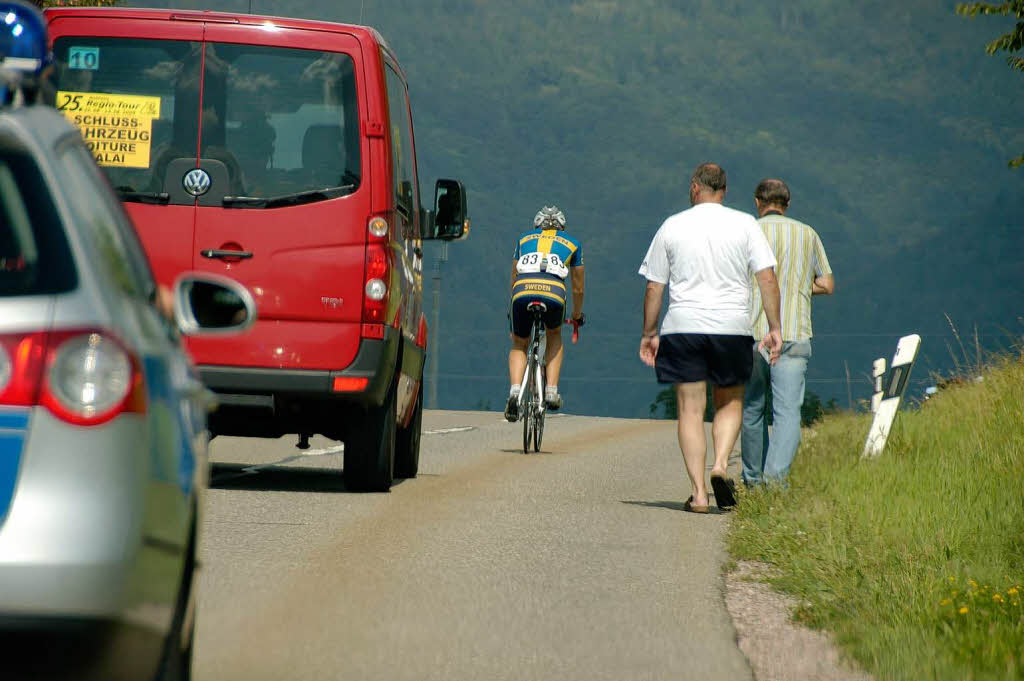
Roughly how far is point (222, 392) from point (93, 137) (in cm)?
154

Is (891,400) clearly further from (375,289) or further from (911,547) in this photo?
(911,547)

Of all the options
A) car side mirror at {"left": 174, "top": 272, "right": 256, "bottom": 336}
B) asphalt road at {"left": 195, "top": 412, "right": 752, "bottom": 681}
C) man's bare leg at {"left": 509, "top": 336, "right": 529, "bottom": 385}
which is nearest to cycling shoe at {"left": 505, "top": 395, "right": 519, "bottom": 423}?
man's bare leg at {"left": 509, "top": 336, "right": 529, "bottom": 385}

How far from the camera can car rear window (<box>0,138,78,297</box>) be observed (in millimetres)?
3109

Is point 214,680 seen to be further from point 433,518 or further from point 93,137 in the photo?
point 93,137

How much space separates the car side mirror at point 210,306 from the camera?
4078 mm

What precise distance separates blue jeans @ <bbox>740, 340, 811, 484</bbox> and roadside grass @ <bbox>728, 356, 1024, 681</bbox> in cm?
19

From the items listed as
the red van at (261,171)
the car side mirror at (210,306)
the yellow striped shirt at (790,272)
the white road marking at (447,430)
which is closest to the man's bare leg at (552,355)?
the white road marking at (447,430)

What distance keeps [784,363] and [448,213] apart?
2.43m

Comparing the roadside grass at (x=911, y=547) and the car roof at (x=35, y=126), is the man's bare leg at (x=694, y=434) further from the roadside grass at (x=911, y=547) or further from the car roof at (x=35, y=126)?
the car roof at (x=35, y=126)

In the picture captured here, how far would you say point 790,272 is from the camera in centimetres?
1048

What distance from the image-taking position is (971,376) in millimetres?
14922

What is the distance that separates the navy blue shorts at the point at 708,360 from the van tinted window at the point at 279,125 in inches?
82.7

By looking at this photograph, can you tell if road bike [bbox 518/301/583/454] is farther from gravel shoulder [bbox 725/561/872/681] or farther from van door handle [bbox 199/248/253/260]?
gravel shoulder [bbox 725/561/872/681]

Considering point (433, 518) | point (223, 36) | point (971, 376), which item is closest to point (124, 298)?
point (433, 518)
